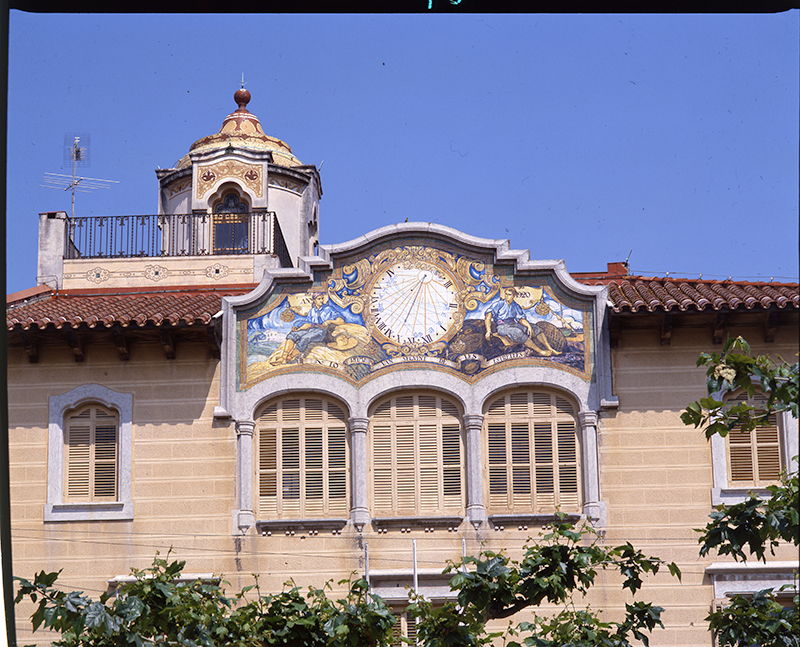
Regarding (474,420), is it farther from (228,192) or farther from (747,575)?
(228,192)

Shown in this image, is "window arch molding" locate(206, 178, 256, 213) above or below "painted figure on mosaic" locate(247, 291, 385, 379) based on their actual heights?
above

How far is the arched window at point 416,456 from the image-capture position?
17.3 meters

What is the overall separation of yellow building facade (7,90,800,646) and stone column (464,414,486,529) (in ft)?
0.11

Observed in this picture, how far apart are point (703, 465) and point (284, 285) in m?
7.20

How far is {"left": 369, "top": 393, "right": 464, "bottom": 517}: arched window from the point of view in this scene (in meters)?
17.3

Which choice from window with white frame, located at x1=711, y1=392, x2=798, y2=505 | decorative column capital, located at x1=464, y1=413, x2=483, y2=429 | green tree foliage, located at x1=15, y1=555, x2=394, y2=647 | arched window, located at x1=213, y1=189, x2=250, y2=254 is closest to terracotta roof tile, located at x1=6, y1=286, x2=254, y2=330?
arched window, located at x1=213, y1=189, x2=250, y2=254

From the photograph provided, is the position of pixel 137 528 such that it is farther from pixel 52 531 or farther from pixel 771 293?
pixel 771 293

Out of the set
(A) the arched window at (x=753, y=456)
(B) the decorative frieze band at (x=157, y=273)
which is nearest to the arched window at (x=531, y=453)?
(A) the arched window at (x=753, y=456)

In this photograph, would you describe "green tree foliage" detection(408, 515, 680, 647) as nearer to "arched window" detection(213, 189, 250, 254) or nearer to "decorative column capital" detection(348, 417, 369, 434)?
"decorative column capital" detection(348, 417, 369, 434)

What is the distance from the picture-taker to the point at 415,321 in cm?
1791

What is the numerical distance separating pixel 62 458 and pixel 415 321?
5921mm

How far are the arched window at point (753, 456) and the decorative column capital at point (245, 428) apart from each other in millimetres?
7415

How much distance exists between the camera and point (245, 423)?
57.3 ft
